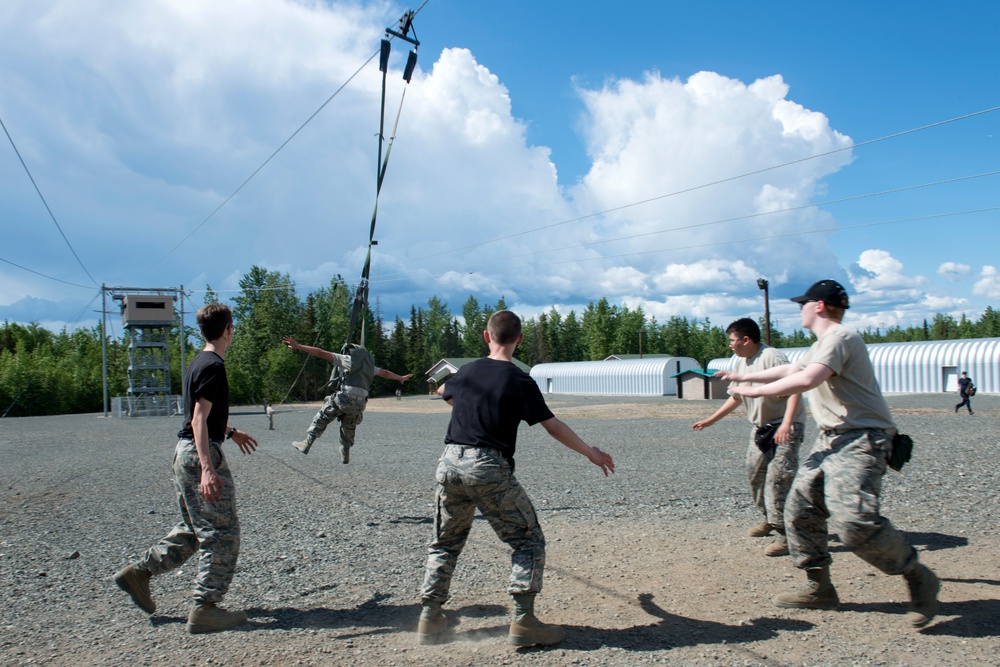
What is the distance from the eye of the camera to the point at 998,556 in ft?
19.1

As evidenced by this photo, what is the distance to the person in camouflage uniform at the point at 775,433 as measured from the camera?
236 inches

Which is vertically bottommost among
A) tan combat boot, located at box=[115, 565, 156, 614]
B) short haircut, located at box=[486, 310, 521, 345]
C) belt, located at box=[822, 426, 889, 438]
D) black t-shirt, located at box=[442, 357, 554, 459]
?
tan combat boot, located at box=[115, 565, 156, 614]

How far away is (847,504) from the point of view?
4.21 m

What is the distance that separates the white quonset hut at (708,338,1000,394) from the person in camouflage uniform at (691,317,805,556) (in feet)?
134

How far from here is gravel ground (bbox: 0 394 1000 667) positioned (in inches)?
162

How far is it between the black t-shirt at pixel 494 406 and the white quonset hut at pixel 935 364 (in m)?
44.1

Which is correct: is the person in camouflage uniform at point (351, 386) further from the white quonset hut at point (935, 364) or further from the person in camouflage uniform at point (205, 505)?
the white quonset hut at point (935, 364)

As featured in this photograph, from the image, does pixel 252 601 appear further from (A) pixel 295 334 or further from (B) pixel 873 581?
(A) pixel 295 334

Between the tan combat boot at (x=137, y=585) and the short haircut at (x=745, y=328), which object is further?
the short haircut at (x=745, y=328)

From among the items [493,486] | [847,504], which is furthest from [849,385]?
[493,486]

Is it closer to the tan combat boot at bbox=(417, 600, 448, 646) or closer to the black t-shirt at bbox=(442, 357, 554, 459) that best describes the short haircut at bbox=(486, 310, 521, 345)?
the black t-shirt at bbox=(442, 357, 554, 459)

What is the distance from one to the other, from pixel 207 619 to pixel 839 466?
4271 mm

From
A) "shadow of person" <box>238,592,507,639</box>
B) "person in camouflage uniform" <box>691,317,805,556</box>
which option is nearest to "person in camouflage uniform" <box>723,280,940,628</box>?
"person in camouflage uniform" <box>691,317,805,556</box>

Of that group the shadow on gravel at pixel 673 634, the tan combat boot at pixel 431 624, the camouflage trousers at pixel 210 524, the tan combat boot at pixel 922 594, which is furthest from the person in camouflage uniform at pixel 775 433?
the camouflage trousers at pixel 210 524
